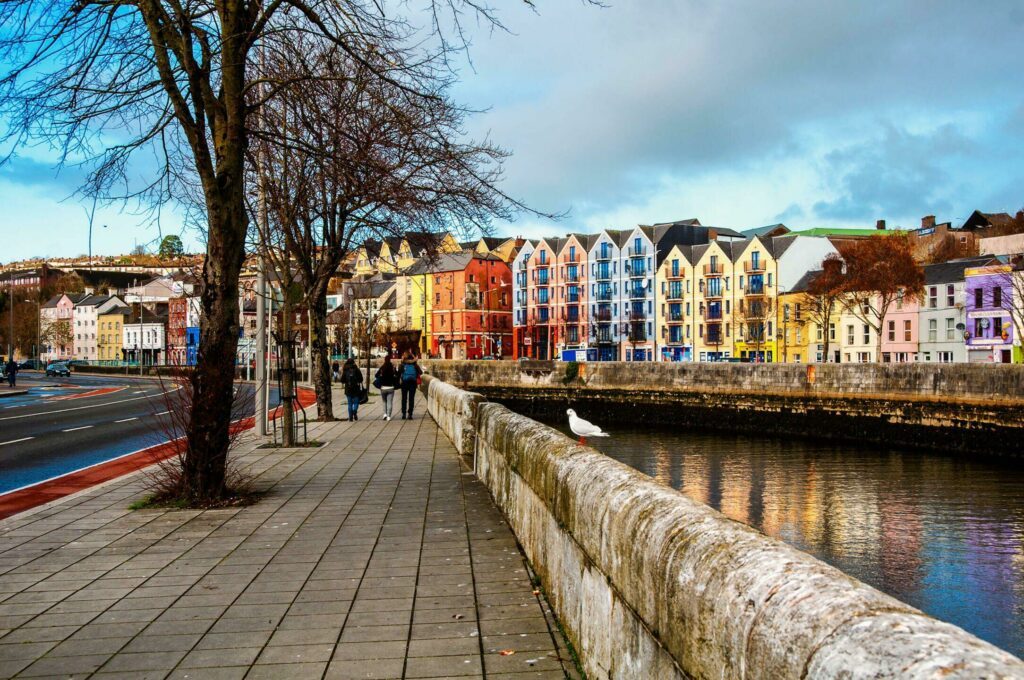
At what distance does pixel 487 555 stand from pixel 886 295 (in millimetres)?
59547

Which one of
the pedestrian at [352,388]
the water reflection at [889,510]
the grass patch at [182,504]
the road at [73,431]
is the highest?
the pedestrian at [352,388]

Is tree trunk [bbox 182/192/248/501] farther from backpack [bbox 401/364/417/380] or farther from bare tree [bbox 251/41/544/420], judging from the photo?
backpack [bbox 401/364/417/380]

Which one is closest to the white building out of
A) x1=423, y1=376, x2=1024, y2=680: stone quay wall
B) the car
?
the car

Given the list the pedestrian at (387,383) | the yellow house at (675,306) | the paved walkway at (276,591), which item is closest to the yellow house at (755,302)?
the yellow house at (675,306)

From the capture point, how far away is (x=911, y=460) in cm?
3347

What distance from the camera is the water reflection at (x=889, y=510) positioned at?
14391 mm

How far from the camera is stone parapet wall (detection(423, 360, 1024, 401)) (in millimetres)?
35006

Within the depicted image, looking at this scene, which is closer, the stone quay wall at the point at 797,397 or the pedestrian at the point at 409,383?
the pedestrian at the point at 409,383

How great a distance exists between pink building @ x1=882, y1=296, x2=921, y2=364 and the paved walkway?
6518 centimetres

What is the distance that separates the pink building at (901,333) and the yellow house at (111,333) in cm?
12142

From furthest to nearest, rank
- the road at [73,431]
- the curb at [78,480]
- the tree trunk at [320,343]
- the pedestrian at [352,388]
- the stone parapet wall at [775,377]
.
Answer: the stone parapet wall at [775,377], the pedestrian at [352,388], the tree trunk at [320,343], the road at [73,431], the curb at [78,480]

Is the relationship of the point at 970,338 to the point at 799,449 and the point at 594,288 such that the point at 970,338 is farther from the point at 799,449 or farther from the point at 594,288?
the point at 594,288

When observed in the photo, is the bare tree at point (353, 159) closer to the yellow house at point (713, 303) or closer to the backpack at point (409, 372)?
the backpack at point (409, 372)

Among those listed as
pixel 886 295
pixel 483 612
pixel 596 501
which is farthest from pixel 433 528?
pixel 886 295
